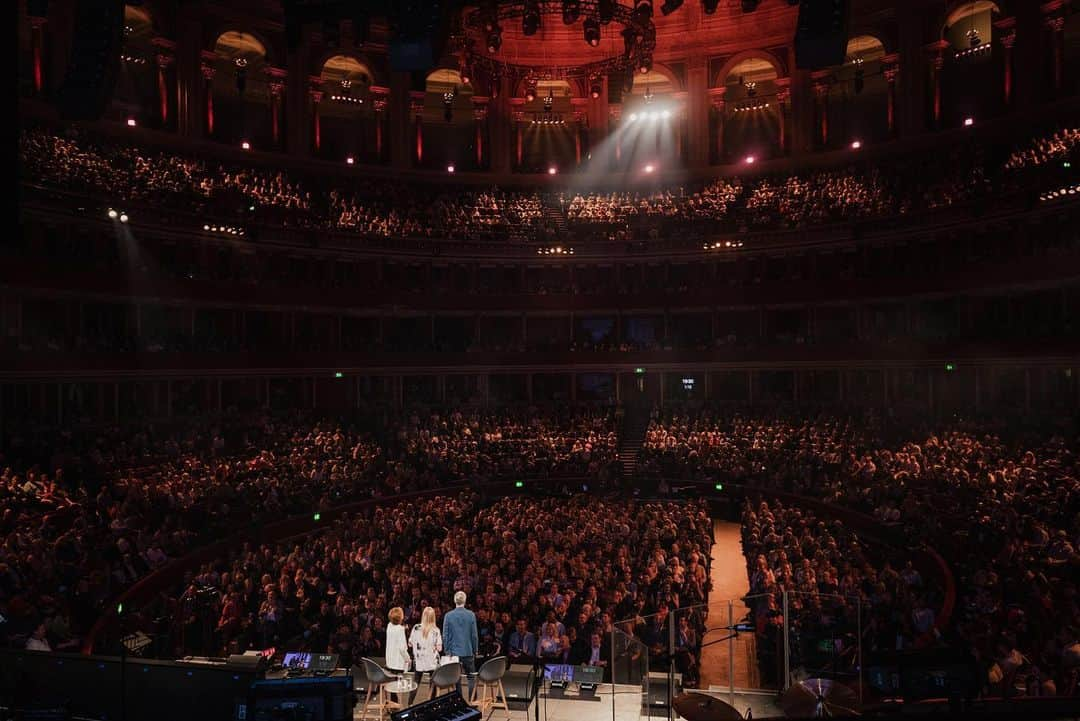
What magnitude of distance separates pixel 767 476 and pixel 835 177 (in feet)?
49.1

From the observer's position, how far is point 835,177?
35188 mm

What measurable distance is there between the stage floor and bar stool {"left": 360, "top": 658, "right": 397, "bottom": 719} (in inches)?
7.6

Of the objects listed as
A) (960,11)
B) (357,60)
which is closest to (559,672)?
(960,11)

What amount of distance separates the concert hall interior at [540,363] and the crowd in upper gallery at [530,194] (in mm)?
192

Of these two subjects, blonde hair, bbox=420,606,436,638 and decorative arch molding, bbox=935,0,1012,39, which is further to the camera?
decorative arch molding, bbox=935,0,1012,39

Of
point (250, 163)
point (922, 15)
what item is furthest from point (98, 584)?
point (922, 15)

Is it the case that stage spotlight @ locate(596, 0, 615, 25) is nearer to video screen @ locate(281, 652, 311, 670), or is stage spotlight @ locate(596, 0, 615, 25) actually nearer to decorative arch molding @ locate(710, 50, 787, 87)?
decorative arch molding @ locate(710, 50, 787, 87)

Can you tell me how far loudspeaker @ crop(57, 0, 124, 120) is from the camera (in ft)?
45.3

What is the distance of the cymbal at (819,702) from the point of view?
8258 millimetres

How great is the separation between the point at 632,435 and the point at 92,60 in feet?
77.5

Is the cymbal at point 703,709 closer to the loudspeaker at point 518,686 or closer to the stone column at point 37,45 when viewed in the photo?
the loudspeaker at point 518,686

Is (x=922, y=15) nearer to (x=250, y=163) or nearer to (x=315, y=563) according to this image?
(x=250, y=163)

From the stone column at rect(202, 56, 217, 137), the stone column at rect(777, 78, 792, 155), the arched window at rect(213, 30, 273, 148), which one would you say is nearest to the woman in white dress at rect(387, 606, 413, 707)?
the stone column at rect(202, 56, 217, 137)

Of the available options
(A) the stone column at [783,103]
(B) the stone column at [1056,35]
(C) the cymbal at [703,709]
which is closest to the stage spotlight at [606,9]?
(A) the stone column at [783,103]
